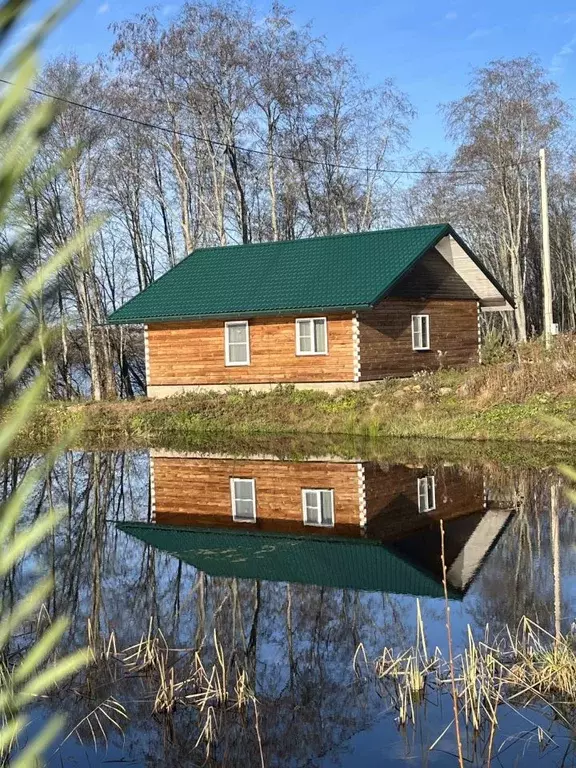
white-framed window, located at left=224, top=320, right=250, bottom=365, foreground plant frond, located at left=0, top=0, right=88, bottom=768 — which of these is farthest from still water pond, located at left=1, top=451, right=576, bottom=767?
white-framed window, located at left=224, top=320, right=250, bottom=365

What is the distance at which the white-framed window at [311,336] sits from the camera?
25.3 meters

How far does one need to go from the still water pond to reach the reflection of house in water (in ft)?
0.16

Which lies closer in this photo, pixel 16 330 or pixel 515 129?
pixel 16 330

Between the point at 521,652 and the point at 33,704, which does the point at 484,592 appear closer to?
the point at 521,652

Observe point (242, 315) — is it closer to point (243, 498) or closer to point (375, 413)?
point (375, 413)

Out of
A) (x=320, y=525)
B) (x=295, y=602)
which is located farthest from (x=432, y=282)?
(x=295, y=602)

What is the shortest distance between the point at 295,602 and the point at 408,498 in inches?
211

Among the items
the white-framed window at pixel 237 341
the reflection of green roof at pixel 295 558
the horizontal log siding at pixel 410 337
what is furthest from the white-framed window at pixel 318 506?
the white-framed window at pixel 237 341

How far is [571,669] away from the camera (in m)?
6.32

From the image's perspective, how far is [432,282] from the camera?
2789cm

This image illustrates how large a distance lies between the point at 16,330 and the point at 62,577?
10.1m

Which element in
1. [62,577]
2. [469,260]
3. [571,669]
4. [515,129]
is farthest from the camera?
[515,129]

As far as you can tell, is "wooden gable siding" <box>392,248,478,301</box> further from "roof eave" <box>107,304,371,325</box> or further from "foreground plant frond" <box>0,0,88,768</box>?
"foreground plant frond" <box>0,0,88,768</box>

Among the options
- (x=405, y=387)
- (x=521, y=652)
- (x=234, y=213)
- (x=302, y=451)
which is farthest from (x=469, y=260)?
(x=521, y=652)
